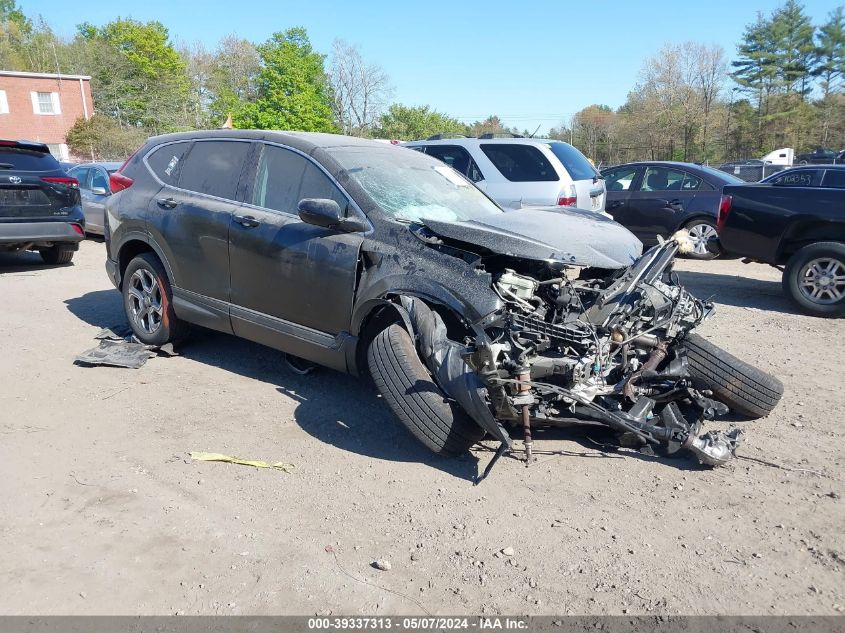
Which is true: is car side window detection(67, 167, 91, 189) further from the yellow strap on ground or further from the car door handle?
the yellow strap on ground

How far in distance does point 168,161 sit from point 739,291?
7.34 meters

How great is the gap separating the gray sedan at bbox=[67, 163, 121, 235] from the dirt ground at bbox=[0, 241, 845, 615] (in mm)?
8545

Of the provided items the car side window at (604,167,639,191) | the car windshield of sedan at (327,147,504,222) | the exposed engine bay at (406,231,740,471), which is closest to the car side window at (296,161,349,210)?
the car windshield of sedan at (327,147,504,222)

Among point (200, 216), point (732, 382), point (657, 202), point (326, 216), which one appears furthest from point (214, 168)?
point (657, 202)

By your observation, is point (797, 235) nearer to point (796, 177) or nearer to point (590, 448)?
point (590, 448)

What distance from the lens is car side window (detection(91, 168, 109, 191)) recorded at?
42.7 ft

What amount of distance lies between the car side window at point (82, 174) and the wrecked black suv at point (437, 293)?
29.7ft

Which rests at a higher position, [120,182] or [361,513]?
[120,182]

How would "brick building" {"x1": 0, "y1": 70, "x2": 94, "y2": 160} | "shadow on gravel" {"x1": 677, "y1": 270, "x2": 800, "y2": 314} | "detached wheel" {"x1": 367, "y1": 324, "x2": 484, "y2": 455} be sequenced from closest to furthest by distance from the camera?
1. "detached wheel" {"x1": 367, "y1": 324, "x2": 484, "y2": 455}
2. "shadow on gravel" {"x1": 677, "y1": 270, "x2": 800, "y2": 314}
3. "brick building" {"x1": 0, "y1": 70, "x2": 94, "y2": 160}

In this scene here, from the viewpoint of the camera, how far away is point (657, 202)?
11453 millimetres

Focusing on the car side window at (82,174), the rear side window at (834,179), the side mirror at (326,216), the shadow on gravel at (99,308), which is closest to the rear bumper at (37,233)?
the shadow on gravel at (99,308)

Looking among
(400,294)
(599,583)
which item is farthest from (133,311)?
(599,583)

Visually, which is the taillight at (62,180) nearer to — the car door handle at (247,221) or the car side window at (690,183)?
the car door handle at (247,221)

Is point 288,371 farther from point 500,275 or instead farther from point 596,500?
point 596,500
